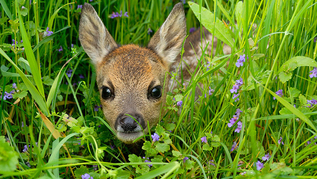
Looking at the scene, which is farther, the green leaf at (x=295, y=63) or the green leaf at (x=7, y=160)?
the green leaf at (x=295, y=63)

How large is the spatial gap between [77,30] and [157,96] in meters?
1.40

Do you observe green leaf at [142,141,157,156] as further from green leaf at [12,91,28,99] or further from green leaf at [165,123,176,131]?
green leaf at [12,91,28,99]

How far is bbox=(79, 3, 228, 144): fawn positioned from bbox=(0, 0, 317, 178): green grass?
176mm

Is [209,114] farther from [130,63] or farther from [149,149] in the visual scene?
[130,63]

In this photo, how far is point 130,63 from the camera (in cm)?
357

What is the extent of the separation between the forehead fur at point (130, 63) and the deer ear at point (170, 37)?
0.50 ft

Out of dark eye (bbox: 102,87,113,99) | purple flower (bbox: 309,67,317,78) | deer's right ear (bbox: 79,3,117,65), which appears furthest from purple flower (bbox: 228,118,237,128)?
deer's right ear (bbox: 79,3,117,65)

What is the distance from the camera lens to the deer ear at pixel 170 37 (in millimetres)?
3885

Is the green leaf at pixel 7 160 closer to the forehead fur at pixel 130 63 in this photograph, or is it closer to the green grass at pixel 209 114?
the green grass at pixel 209 114

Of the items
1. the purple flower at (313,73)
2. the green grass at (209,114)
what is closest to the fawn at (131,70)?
the green grass at (209,114)

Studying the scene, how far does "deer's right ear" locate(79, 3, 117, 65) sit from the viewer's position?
3888mm

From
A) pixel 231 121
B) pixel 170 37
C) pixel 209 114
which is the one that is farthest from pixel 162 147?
pixel 170 37

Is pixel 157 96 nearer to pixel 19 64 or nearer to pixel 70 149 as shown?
pixel 70 149

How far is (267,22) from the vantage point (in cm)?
266
